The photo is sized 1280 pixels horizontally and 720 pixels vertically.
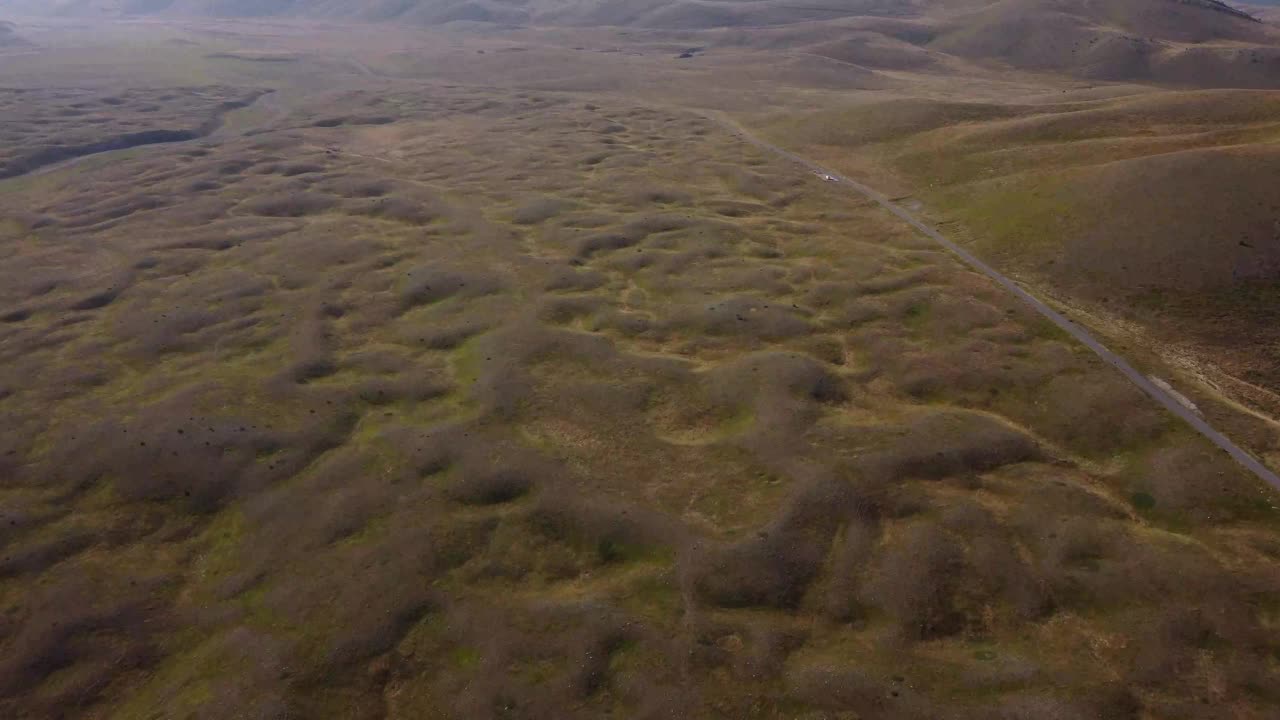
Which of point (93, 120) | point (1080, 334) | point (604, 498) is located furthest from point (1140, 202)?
point (93, 120)

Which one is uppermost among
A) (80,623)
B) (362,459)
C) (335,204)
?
(335,204)

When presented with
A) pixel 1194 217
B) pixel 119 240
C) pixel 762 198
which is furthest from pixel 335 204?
pixel 1194 217

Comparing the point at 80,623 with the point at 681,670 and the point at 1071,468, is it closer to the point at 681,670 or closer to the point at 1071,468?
the point at 681,670

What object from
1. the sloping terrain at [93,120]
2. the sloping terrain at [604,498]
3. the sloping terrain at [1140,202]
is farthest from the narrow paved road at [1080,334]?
the sloping terrain at [93,120]

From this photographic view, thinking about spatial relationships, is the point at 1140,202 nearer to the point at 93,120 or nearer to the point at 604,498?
the point at 604,498

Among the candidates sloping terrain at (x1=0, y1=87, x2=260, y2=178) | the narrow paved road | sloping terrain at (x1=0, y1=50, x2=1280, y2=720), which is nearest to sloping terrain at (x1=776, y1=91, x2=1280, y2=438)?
the narrow paved road

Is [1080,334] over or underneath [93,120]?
underneath

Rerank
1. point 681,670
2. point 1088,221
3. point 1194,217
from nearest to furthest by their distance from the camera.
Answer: point 681,670 < point 1194,217 < point 1088,221
